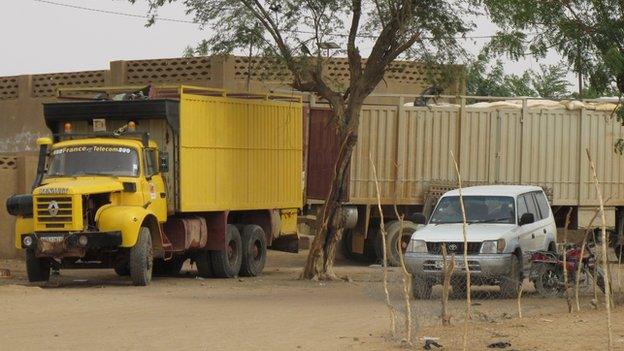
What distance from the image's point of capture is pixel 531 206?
20141 mm

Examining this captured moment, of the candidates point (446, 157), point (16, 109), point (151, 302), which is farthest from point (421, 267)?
point (16, 109)

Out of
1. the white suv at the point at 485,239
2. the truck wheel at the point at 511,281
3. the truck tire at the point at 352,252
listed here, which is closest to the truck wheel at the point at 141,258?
the white suv at the point at 485,239

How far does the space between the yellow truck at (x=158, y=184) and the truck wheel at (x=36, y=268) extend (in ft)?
0.07

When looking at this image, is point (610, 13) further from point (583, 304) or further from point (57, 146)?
point (57, 146)

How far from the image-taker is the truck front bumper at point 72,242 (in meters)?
20.0

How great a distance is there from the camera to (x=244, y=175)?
78.5ft

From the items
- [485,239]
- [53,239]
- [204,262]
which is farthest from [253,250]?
[485,239]

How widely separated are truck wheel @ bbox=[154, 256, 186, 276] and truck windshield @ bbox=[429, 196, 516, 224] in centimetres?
669

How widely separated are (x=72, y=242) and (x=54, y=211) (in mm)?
553

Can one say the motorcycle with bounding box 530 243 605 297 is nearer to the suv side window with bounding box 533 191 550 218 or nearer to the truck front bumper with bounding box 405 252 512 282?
the truck front bumper with bounding box 405 252 512 282

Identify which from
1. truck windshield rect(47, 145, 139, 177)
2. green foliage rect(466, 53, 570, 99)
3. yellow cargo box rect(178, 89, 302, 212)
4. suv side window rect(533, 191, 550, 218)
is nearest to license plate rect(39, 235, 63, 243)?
truck windshield rect(47, 145, 139, 177)

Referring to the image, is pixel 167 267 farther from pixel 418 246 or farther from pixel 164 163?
pixel 418 246

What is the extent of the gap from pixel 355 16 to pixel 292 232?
19.1 ft

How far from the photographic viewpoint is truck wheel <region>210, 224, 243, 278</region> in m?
23.5
